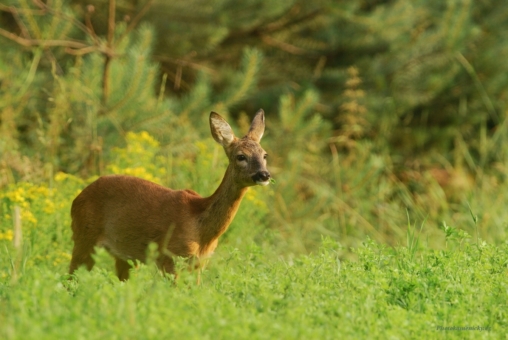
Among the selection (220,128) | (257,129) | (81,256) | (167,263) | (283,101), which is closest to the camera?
(167,263)

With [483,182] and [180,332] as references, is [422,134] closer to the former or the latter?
[483,182]

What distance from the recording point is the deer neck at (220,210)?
5.16 m

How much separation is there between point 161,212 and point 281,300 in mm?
1794

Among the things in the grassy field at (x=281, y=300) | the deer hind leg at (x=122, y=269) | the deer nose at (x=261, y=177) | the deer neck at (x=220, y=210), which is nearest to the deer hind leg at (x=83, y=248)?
the deer hind leg at (x=122, y=269)

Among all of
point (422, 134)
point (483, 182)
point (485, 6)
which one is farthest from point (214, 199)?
point (485, 6)

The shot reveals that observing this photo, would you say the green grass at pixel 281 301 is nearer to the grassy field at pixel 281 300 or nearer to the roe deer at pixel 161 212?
the grassy field at pixel 281 300

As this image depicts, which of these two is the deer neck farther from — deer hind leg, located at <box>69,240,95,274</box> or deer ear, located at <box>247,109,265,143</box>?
deer hind leg, located at <box>69,240,95,274</box>

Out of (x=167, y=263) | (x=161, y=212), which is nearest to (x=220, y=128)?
(x=161, y=212)

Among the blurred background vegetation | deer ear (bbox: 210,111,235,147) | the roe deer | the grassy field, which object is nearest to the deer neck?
the roe deer

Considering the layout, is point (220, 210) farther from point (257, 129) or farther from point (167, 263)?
point (257, 129)

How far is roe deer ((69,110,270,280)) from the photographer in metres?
5.13

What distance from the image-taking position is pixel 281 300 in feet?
11.9

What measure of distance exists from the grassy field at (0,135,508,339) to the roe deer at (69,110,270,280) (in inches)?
20.9

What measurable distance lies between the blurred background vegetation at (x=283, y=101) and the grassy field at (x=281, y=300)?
1645 millimetres
